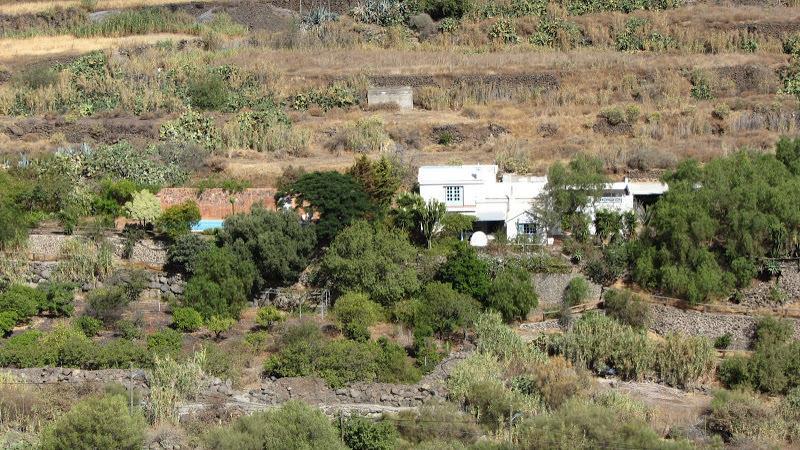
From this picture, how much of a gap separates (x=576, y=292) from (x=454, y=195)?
558cm

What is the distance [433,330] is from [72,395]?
33.0 feet

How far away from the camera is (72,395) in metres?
37.1

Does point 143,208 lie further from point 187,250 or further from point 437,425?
point 437,425

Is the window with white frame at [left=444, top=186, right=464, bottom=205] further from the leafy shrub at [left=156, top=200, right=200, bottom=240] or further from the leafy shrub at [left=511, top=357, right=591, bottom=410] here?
the leafy shrub at [left=511, top=357, right=591, bottom=410]

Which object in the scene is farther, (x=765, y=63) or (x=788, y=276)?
(x=765, y=63)

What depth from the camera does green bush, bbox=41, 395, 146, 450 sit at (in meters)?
33.3

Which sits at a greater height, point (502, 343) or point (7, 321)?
point (7, 321)

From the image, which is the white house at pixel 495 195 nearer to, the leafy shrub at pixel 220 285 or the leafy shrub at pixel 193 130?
the leafy shrub at pixel 220 285

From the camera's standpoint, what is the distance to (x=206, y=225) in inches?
1841

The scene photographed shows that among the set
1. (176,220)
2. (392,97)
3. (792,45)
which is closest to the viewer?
(176,220)

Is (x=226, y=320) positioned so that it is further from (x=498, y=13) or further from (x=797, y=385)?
(x=498, y=13)

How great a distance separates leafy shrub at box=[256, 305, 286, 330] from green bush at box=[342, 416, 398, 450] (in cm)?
783

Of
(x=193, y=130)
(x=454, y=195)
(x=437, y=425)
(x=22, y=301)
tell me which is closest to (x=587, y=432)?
(x=437, y=425)

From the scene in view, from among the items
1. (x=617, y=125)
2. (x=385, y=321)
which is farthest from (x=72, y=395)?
(x=617, y=125)
